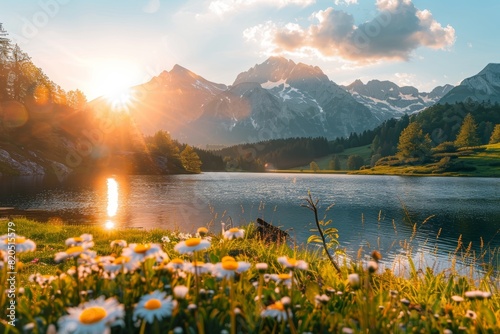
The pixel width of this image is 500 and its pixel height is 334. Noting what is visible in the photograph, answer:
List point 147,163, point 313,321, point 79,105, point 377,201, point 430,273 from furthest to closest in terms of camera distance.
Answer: point 79,105, point 147,163, point 377,201, point 430,273, point 313,321

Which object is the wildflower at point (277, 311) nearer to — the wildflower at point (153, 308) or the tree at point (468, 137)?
the wildflower at point (153, 308)

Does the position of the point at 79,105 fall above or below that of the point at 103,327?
above

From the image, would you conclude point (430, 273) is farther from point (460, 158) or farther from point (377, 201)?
point (460, 158)

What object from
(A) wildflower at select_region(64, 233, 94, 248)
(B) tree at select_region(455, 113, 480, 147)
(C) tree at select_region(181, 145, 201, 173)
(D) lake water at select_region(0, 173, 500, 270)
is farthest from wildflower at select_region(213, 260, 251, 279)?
(B) tree at select_region(455, 113, 480, 147)

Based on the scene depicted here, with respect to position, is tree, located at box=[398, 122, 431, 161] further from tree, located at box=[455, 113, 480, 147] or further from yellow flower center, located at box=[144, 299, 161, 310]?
yellow flower center, located at box=[144, 299, 161, 310]

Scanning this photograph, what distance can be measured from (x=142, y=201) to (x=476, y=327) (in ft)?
169

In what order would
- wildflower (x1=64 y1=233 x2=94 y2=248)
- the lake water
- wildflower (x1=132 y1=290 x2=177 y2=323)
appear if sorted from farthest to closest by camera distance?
the lake water, wildflower (x1=64 y1=233 x2=94 y2=248), wildflower (x1=132 y1=290 x2=177 y2=323)

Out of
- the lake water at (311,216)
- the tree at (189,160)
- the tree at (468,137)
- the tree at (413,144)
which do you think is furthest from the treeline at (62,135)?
the tree at (468,137)

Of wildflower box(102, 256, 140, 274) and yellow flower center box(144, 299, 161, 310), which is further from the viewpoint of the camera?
wildflower box(102, 256, 140, 274)

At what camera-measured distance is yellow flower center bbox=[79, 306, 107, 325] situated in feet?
7.03

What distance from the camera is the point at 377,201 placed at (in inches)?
2303

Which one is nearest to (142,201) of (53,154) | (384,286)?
(384,286)

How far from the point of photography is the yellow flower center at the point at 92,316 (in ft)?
7.03

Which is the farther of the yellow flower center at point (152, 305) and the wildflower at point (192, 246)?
the wildflower at point (192, 246)
